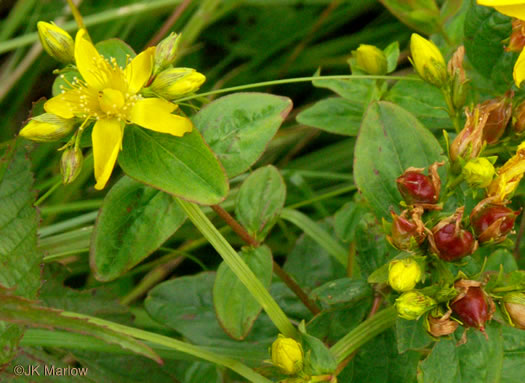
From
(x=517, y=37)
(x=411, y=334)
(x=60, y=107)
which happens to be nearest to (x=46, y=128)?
(x=60, y=107)

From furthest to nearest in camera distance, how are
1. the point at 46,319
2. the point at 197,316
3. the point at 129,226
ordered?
the point at 197,316, the point at 129,226, the point at 46,319

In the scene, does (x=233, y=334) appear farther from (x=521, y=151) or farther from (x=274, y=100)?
(x=521, y=151)

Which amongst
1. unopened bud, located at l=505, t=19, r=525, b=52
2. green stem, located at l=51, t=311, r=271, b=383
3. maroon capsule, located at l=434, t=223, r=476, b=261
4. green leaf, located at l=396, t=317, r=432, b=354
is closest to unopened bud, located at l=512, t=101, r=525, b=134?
unopened bud, located at l=505, t=19, r=525, b=52

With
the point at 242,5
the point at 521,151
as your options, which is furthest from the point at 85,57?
the point at 242,5

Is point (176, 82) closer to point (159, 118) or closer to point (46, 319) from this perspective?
point (159, 118)

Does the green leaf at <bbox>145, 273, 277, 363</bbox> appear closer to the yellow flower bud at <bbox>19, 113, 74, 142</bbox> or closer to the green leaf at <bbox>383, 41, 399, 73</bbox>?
the yellow flower bud at <bbox>19, 113, 74, 142</bbox>
